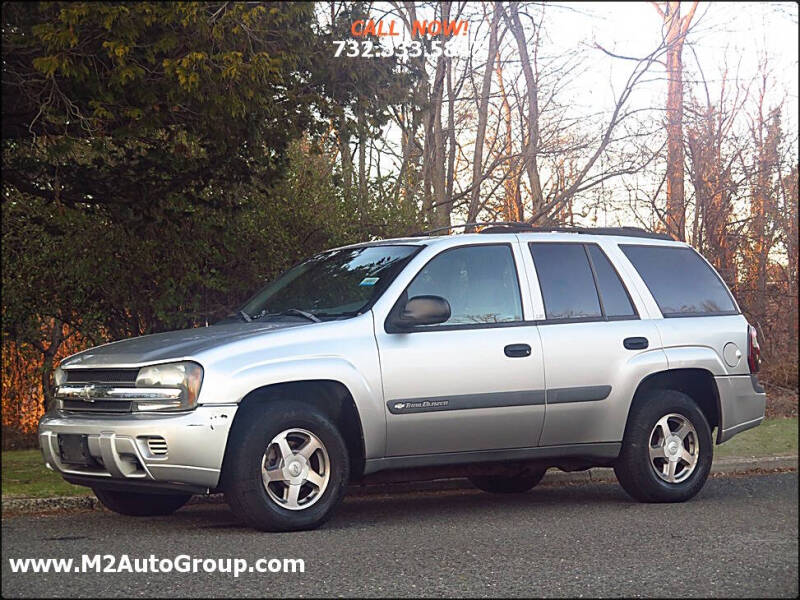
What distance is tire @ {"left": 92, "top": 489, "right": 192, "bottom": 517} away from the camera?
814cm

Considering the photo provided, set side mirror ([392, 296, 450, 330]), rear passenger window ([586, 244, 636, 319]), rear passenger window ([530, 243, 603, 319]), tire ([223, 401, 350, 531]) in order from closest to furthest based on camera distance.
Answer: tire ([223, 401, 350, 531]) < side mirror ([392, 296, 450, 330]) < rear passenger window ([530, 243, 603, 319]) < rear passenger window ([586, 244, 636, 319])

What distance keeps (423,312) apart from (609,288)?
6.28 ft

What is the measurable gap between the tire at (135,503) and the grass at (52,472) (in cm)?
81

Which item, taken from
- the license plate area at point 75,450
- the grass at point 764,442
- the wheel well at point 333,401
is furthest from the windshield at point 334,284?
the grass at point 764,442

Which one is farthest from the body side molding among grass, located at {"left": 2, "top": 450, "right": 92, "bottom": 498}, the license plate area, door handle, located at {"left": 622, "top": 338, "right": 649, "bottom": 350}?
grass, located at {"left": 2, "top": 450, "right": 92, "bottom": 498}

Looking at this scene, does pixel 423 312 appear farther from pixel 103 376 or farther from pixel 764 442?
pixel 764 442

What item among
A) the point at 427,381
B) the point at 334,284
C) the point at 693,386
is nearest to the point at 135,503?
the point at 334,284

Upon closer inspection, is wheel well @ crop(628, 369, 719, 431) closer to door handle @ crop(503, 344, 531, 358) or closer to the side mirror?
door handle @ crop(503, 344, 531, 358)

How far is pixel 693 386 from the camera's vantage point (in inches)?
364

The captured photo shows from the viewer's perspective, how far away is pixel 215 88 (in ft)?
32.4

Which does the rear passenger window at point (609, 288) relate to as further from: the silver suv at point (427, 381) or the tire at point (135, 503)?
the tire at point (135, 503)

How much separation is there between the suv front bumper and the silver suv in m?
0.01

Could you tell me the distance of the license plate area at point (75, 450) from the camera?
7257 millimetres

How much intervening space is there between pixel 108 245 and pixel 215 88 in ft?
10.3
